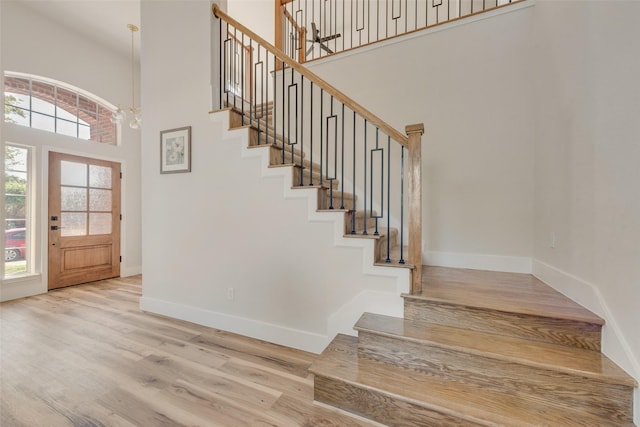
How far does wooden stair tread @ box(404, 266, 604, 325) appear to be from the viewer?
1498mm

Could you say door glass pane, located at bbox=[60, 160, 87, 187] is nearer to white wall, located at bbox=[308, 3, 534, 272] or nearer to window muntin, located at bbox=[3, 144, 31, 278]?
window muntin, located at bbox=[3, 144, 31, 278]

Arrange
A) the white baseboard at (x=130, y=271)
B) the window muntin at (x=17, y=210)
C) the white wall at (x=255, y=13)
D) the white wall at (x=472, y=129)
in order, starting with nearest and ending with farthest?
the white wall at (x=472, y=129) < the window muntin at (x=17, y=210) < the white wall at (x=255, y=13) < the white baseboard at (x=130, y=271)

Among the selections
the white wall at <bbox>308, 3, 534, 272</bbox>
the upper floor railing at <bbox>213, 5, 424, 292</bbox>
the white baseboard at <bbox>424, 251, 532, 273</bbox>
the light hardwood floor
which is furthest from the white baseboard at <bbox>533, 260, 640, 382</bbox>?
the light hardwood floor

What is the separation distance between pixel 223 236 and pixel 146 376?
121 cm

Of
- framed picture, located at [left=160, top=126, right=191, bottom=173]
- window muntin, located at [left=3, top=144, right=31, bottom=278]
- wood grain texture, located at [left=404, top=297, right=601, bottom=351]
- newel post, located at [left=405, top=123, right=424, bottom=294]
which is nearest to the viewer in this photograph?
wood grain texture, located at [left=404, top=297, right=601, bottom=351]

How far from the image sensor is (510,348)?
1412 mm

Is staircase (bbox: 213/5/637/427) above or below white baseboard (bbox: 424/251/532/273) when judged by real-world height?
below

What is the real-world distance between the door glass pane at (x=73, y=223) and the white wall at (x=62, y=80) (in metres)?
0.24

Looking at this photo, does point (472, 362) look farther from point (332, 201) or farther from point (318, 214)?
point (332, 201)

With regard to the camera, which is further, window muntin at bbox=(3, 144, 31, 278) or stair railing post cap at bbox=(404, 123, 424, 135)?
window muntin at bbox=(3, 144, 31, 278)

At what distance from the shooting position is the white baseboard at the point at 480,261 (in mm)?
2535

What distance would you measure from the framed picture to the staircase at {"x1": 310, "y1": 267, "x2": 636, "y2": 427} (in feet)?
7.65

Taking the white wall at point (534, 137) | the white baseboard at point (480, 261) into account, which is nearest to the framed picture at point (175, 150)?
the white wall at point (534, 137)

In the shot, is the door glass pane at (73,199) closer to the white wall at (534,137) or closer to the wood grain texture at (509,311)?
the white wall at (534,137)
